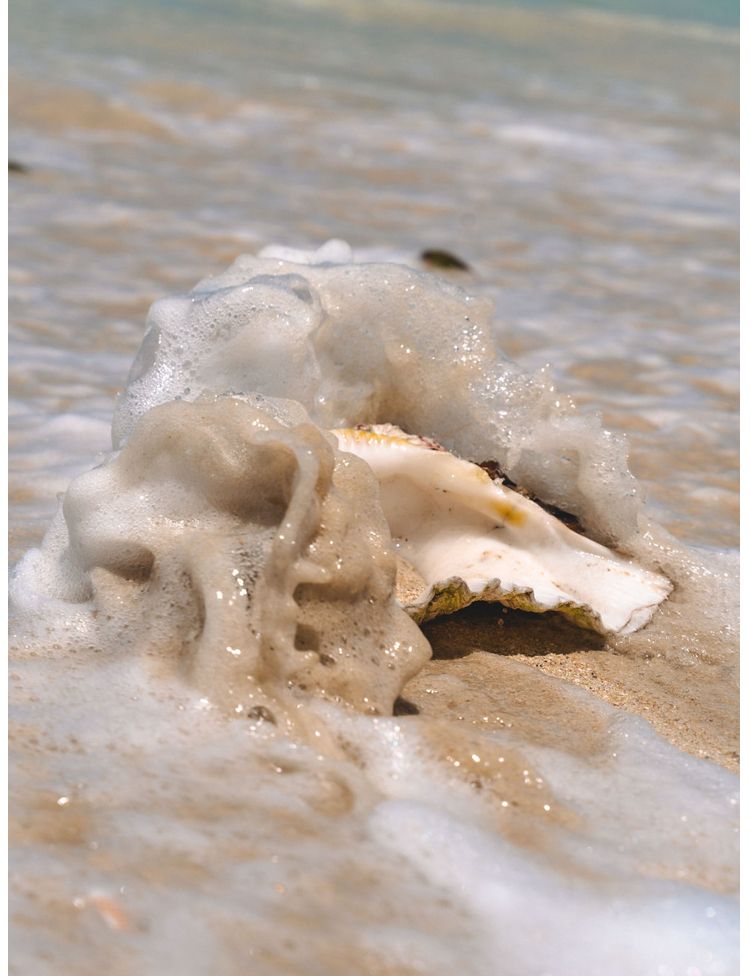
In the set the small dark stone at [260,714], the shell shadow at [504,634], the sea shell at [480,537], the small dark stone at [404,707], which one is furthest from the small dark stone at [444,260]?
the small dark stone at [260,714]

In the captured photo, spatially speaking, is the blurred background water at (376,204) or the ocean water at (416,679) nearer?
the ocean water at (416,679)

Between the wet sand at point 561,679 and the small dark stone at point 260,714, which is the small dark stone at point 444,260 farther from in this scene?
the small dark stone at point 260,714

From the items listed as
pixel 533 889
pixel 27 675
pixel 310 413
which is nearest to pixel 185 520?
pixel 27 675

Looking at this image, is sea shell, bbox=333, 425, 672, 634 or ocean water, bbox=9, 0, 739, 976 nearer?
ocean water, bbox=9, 0, 739, 976

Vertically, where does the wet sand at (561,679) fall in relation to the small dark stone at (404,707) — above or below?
below

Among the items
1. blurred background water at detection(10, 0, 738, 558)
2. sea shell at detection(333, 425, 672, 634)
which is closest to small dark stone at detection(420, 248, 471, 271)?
blurred background water at detection(10, 0, 738, 558)

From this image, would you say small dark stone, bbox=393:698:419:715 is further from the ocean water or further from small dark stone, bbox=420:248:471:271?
small dark stone, bbox=420:248:471:271
